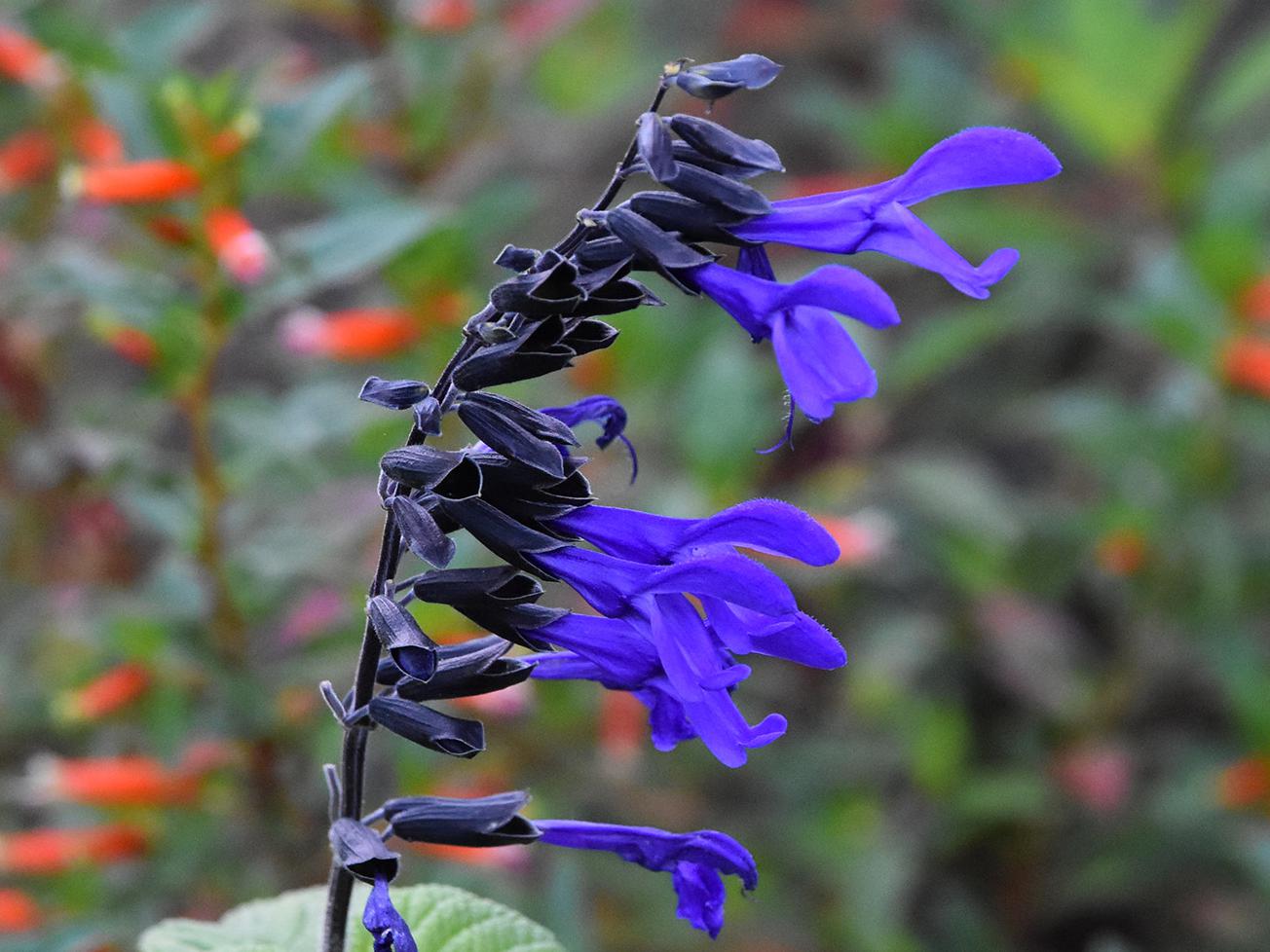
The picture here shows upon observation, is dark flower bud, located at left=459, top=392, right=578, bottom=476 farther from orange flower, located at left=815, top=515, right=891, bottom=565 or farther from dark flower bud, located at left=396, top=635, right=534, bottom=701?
orange flower, located at left=815, top=515, right=891, bottom=565

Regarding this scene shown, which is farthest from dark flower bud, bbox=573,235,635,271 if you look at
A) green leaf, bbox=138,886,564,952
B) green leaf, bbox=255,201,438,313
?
green leaf, bbox=255,201,438,313

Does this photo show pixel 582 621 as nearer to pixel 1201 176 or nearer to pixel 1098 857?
pixel 1098 857

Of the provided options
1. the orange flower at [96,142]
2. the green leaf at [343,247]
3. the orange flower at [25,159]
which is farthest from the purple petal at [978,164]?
the orange flower at [25,159]

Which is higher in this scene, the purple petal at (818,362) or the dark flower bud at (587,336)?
the dark flower bud at (587,336)

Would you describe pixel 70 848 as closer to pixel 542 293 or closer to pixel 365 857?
pixel 365 857

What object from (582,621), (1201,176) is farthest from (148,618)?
(1201,176)

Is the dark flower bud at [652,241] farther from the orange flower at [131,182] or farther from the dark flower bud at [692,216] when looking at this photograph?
the orange flower at [131,182]
